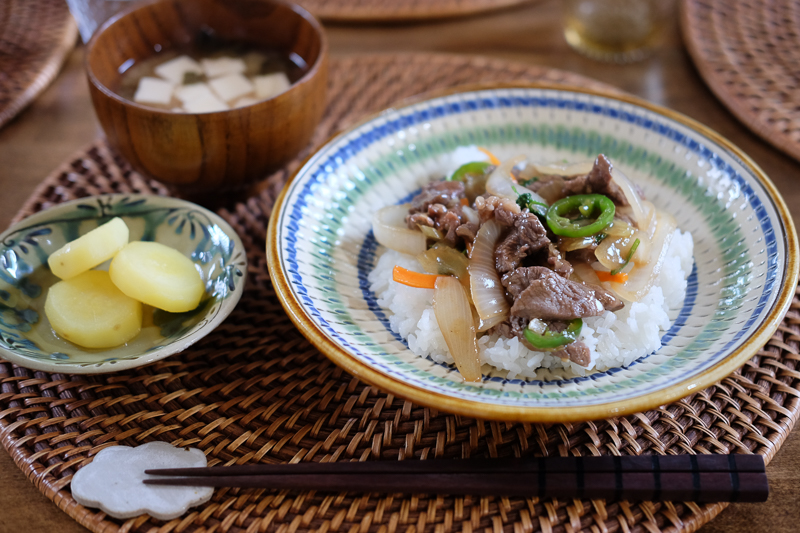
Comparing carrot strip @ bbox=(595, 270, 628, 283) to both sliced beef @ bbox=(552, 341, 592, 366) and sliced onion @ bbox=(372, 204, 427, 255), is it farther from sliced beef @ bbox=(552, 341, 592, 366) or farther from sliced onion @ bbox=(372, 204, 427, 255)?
sliced onion @ bbox=(372, 204, 427, 255)

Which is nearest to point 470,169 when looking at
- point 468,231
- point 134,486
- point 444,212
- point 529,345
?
point 444,212

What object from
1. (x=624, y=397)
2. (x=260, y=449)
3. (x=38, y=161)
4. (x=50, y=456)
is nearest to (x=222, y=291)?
(x=260, y=449)

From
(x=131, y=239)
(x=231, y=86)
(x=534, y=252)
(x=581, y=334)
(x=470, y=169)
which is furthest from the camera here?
(x=231, y=86)

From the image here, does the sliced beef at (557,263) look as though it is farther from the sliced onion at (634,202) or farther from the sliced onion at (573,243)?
the sliced onion at (634,202)

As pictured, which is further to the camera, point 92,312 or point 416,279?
point 416,279

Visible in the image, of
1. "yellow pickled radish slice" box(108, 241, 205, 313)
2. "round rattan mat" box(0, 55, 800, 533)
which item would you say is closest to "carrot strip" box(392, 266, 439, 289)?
"round rattan mat" box(0, 55, 800, 533)

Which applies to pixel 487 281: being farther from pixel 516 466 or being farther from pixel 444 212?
pixel 516 466

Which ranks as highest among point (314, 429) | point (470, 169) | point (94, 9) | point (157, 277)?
point (94, 9)
